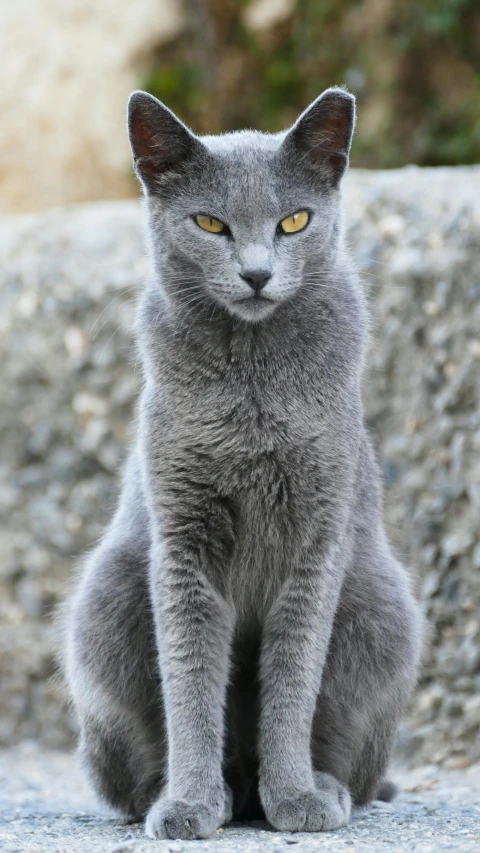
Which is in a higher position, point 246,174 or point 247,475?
point 246,174

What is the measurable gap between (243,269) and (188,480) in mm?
450

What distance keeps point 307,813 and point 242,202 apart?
4.07 feet

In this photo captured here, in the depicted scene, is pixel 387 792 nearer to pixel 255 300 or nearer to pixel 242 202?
pixel 255 300

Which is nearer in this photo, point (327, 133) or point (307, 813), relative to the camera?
point (307, 813)

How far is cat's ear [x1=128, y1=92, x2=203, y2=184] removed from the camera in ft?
7.86

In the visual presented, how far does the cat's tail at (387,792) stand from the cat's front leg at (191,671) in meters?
0.58

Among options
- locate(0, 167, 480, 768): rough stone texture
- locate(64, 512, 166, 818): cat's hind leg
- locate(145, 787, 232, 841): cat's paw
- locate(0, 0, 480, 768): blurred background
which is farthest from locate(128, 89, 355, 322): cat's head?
locate(0, 167, 480, 768): rough stone texture

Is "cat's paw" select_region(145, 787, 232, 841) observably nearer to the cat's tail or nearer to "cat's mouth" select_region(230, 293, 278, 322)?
the cat's tail

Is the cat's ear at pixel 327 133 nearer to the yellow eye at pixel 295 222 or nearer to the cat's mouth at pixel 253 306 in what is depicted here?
the yellow eye at pixel 295 222

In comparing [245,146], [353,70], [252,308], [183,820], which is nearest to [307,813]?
[183,820]

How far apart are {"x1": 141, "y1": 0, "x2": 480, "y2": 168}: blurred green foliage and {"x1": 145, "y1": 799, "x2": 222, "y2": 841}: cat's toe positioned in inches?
181

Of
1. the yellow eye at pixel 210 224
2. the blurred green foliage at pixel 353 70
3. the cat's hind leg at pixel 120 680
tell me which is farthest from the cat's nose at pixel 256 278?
the blurred green foliage at pixel 353 70

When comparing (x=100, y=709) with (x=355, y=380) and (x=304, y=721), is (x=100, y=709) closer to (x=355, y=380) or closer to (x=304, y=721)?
(x=304, y=721)

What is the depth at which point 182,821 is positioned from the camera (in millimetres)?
2254
